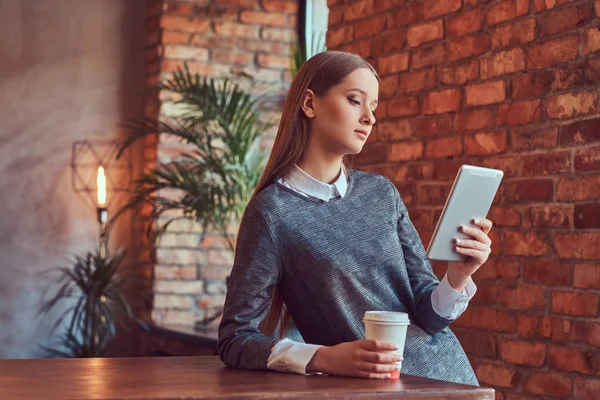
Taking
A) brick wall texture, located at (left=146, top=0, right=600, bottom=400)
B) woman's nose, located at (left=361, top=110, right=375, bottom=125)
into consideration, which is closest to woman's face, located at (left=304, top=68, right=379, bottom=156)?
woman's nose, located at (left=361, top=110, right=375, bottom=125)

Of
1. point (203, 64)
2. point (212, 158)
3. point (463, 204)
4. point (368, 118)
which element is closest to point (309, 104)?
point (368, 118)

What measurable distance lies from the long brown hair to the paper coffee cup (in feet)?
1.16

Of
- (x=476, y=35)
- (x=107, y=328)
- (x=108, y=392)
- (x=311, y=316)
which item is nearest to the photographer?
(x=108, y=392)

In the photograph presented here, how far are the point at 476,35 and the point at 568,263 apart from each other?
84 cm

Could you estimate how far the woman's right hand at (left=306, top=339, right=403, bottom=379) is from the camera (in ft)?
5.66

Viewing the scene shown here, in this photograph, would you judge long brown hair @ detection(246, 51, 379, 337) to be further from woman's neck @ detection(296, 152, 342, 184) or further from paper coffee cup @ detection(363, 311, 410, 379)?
paper coffee cup @ detection(363, 311, 410, 379)

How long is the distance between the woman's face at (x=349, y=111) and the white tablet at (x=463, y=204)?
29 centimetres

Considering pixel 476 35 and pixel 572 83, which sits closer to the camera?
Result: pixel 572 83

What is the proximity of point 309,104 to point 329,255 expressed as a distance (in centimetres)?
33

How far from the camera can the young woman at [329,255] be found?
1946 millimetres

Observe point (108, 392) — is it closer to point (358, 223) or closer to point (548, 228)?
point (358, 223)

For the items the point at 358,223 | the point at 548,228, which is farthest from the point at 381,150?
the point at 358,223

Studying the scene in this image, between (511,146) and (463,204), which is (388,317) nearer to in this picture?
(463,204)

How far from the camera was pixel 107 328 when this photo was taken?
5.34 m
